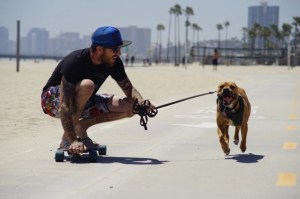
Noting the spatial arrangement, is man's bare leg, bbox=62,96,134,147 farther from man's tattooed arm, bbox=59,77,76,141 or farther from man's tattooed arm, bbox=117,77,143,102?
man's tattooed arm, bbox=59,77,76,141

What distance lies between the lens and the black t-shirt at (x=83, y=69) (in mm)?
8305

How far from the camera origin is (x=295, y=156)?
8.99 m

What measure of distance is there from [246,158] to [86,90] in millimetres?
2144

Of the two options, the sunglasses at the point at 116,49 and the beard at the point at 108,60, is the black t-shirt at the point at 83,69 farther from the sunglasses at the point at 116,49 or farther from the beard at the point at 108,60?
the sunglasses at the point at 116,49

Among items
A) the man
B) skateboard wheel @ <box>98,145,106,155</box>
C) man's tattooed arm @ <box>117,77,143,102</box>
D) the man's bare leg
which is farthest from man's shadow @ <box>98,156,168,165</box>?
man's tattooed arm @ <box>117,77,143,102</box>

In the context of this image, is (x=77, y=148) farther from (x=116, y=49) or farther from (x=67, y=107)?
(x=116, y=49)

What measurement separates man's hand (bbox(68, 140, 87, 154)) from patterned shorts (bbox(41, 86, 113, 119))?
0.79m

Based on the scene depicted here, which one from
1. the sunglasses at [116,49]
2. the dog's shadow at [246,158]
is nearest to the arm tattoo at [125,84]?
the sunglasses at [116,49]

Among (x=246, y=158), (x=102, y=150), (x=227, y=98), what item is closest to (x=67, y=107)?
(x=102, y=150)

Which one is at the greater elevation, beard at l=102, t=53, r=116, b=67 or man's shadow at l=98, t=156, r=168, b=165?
beard at l=102, t=53, r=116, b=67

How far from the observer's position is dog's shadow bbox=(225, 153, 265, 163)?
28.3 feet

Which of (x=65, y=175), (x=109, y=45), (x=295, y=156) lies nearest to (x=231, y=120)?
(x=295, y=156)

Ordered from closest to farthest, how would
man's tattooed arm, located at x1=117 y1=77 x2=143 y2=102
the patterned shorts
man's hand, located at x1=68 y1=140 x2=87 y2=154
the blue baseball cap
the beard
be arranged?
man's hand, located at x1=68 y1=140 x2=87 y2=154 → the blue baseball cap → the beard → the patterned shorts → man's tattooed arm, located at x1=117 y1=77 x2=143 y2=102

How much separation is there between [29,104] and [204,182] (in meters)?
13.0
